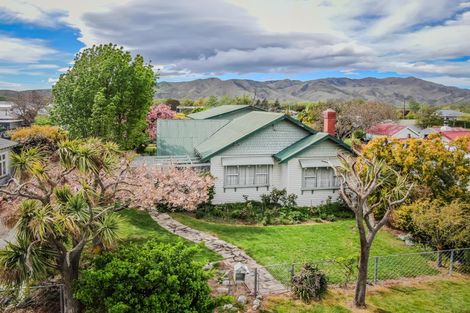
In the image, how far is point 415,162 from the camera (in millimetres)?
20500

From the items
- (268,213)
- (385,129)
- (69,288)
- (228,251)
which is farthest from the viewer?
(385,129)

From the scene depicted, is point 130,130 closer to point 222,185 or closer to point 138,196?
point 222,185

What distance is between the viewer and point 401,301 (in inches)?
541

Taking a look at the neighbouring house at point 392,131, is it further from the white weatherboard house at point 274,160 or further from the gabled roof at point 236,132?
the white weatherboard house at point 274,160

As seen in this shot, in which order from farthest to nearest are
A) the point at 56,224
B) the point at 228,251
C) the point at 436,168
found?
1. the point at 436,168
2. the point at 228,251
3. the point at 56,224

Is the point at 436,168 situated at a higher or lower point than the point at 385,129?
lower

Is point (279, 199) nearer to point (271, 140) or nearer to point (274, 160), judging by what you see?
point (274, 160)

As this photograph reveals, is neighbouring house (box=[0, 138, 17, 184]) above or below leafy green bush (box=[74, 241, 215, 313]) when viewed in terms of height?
above

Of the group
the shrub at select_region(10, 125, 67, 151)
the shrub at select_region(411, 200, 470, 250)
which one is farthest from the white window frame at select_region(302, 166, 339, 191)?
the shrub at select_region(10, 125, 67, 151)

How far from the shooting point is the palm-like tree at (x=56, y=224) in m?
10.2

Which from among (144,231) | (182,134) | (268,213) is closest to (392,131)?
(182,134)

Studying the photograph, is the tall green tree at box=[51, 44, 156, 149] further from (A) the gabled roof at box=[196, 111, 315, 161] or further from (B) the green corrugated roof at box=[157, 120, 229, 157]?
(A) the gabled roof at box=[196, 111, 315, 161]

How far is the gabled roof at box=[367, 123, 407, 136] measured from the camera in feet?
204

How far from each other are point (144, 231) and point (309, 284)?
9.41 meters
